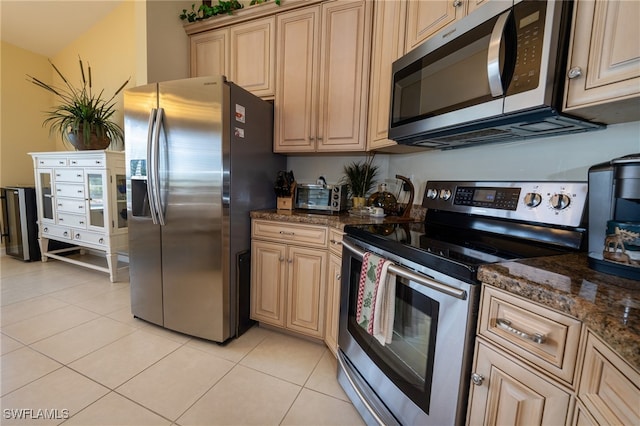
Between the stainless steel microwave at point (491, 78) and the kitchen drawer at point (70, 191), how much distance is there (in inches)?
128

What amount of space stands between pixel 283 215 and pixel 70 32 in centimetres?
400

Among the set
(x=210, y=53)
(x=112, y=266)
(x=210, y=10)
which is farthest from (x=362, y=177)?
(x=112, y=266)

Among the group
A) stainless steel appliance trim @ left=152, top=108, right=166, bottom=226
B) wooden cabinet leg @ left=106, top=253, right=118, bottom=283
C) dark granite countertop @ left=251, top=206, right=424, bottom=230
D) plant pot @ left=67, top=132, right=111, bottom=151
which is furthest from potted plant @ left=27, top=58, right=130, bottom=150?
dark granite countertop @ left=251, top=206, right=424, bottom=230

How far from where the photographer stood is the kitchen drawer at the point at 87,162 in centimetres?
272

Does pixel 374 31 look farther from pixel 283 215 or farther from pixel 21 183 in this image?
pixel 21 183

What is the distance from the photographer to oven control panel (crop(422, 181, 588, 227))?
3.34 ft

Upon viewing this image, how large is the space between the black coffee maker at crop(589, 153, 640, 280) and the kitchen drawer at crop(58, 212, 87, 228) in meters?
3.90

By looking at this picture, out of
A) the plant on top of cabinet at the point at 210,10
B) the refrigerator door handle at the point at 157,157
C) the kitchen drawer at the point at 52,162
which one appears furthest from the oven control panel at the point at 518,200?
the kitchen drawer at the point at 52,162

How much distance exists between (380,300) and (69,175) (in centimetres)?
356

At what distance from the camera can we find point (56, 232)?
3.14m

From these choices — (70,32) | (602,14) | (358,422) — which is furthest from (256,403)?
(70,32)

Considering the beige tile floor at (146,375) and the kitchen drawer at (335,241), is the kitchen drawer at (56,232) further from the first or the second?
the kitchen drawer at (335,241)

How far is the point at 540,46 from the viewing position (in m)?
0.87

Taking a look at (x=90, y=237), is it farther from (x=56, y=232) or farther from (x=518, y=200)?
(x=518, y=200)
